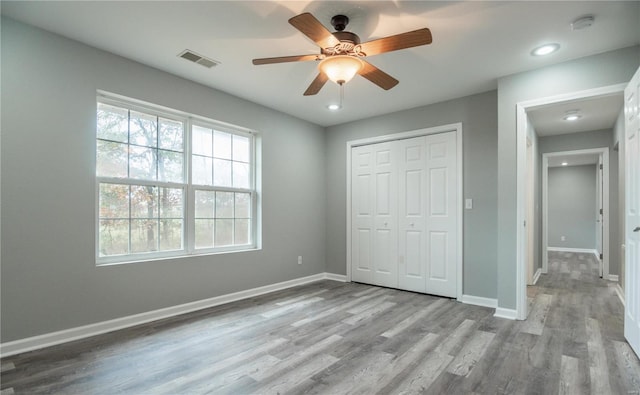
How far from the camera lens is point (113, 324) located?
2973 millimetres

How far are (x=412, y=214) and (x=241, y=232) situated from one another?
94.4 inches

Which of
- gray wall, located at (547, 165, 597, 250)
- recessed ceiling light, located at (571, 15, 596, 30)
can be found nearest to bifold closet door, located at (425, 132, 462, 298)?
recessed ceiling light, located at (571, 15, 596, 30)

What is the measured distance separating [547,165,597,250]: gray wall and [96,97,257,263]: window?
878 centimetres

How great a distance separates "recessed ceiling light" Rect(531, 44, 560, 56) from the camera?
283 cm

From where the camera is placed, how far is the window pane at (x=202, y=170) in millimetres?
3791

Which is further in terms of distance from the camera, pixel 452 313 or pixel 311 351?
pixel 452 313

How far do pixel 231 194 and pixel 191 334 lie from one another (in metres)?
1.81

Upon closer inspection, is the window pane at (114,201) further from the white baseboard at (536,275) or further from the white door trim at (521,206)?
the white baseboard at (536,275)

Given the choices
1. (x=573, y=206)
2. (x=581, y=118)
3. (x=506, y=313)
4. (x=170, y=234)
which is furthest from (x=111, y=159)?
(x=573, y=206)

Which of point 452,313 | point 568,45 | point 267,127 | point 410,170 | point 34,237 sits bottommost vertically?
point 452,313

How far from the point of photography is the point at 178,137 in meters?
3.67

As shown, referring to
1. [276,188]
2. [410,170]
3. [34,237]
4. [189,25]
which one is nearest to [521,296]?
[410,170]

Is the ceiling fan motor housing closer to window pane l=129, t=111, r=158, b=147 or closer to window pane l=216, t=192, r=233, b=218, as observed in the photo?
window pane l=129, t=111, r=158, b=147

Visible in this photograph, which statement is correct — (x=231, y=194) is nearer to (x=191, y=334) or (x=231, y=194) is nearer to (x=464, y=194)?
(x=191, y=334)
